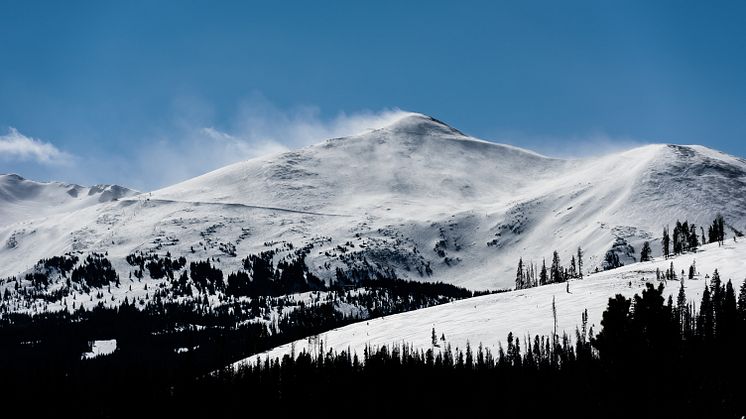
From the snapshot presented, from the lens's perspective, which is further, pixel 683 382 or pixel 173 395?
pixel 173 395

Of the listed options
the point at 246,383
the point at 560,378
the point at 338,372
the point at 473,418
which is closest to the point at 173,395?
the point at 246,383

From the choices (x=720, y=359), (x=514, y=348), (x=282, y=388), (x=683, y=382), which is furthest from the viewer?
(x=514, y=348)

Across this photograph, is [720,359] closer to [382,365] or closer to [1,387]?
[382,365]

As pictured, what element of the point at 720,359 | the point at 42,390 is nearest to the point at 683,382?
the point at 720,359

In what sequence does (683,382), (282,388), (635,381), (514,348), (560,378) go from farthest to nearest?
1. (514,348)
2. (282,388)
3. (560,378)
4. (683,382)
5. (635,381)

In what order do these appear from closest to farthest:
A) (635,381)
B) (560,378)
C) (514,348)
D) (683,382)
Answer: (635,381), (683,382), (560,378), (514,348)

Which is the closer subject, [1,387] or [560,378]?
[560,378]

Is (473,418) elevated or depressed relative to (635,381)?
depressed

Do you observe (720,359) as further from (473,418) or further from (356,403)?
(356,403)

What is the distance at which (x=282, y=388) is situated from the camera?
6806 inches

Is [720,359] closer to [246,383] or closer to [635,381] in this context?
[635,381]

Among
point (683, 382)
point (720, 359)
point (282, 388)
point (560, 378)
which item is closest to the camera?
point (683, 382)

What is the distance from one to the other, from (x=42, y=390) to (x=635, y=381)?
152 meters

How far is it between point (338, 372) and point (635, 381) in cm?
8926
